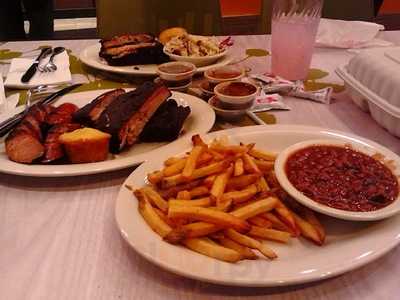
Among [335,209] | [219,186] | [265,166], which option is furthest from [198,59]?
[335,209]

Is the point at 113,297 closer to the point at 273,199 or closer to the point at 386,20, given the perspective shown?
the point at 273,199

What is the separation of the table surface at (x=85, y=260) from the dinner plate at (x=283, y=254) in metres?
0.05

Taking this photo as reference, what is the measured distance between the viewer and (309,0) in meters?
1.69

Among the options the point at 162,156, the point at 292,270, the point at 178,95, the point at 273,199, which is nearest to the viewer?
the point at 292,270

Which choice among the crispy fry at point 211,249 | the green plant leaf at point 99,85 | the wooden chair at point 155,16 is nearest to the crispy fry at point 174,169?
the crispy fry at point 211,249

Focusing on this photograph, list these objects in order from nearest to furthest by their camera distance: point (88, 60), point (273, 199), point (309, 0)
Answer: point (273, 199) < point (309, 0) < point (88, 60)

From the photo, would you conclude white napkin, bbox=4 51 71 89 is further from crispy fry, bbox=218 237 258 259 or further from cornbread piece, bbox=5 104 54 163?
crispy fry, bbox=218 237 258 259

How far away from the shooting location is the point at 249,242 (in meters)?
0.84

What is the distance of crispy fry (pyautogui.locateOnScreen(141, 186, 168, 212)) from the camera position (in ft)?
3.04

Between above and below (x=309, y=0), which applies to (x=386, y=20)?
below

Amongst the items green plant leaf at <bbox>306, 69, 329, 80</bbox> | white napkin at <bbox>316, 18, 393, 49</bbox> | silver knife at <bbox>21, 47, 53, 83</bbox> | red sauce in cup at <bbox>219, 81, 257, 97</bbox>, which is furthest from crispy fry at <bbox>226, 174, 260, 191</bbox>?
white napkin at <bbox>316, 18, 393, 49</bbox>

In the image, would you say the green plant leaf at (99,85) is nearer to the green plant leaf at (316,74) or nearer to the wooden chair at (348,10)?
the green plant leaf at (316,74)

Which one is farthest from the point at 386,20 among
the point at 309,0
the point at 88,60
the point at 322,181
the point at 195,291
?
the point at 195,291

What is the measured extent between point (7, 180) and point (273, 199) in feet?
2.30
